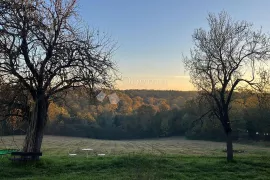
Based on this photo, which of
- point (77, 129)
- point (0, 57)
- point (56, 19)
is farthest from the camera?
point (77, 129)

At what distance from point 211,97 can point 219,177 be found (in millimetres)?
8365

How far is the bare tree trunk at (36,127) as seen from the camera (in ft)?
52.9

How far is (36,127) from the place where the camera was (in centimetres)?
1630

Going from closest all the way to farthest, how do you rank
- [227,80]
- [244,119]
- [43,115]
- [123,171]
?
[123,171] < [43,115] < [227,80] < [244,119]

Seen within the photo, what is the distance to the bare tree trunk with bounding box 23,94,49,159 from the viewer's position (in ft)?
52.9

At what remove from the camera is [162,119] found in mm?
118812

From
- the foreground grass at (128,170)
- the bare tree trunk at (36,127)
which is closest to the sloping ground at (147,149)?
the foreground grass at (128,170)

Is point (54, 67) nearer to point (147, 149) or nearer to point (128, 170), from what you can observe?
point (128, 170)

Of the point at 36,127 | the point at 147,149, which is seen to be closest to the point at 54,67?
the point at 36,127

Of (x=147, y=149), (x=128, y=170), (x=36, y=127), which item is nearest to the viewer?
(x=128, y=170)

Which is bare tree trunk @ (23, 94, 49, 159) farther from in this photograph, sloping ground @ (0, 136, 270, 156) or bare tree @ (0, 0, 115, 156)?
sloping ground @ (0, 136, 270, 156)

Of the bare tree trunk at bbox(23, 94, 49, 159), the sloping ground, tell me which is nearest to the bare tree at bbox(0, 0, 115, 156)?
the bare tree trunk at bbox(23, 94, 49, 159)

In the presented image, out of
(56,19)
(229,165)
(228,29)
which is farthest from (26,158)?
(228,29)

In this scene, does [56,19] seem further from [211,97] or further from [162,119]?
[162,119]
